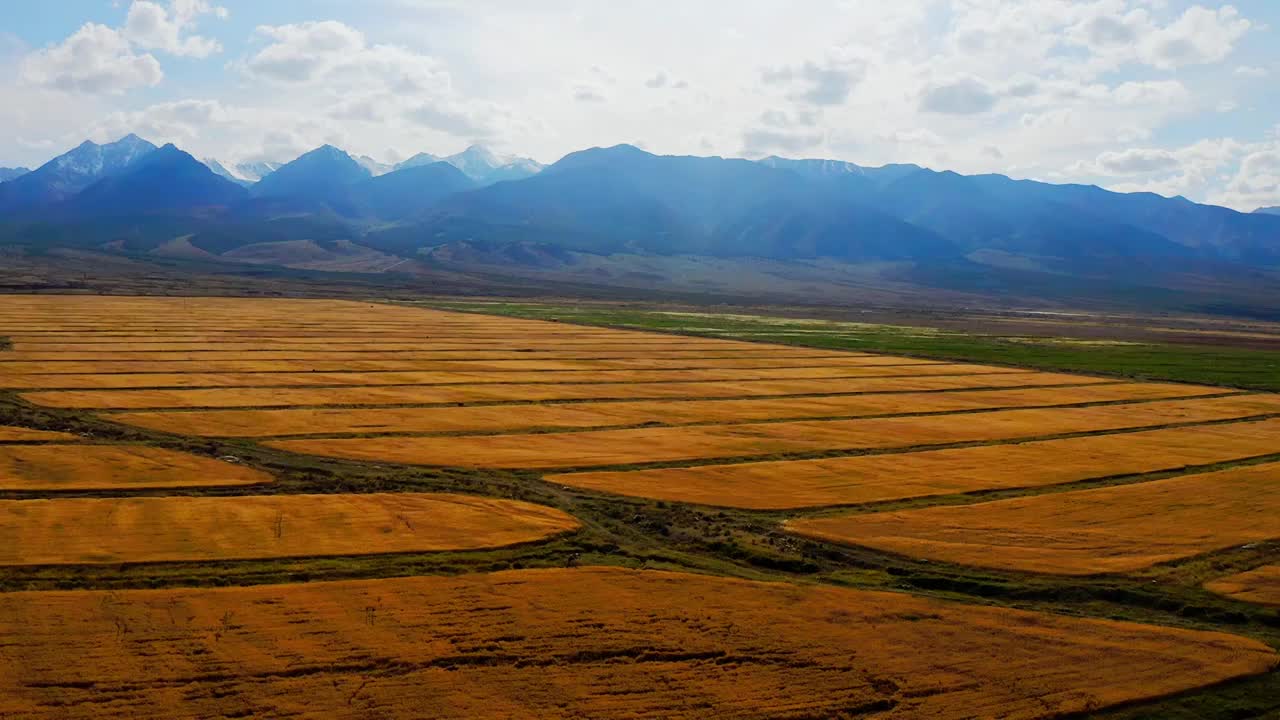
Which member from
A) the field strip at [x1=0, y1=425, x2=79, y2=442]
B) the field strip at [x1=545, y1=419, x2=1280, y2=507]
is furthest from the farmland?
the field strip at [x1=0, y1=425, x2=79, y2=442]

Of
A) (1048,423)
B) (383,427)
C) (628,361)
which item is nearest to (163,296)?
(628,361)

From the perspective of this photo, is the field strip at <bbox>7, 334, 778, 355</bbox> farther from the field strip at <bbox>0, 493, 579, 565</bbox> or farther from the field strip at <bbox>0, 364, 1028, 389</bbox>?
the field strip at <bbox>0, 493, 579, 565</bbox>

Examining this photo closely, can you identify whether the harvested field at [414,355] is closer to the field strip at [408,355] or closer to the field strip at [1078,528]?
the field strip at [408,355]

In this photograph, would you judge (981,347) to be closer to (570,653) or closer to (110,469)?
(110,469)

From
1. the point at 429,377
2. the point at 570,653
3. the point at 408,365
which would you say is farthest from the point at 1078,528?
the point at 408,365

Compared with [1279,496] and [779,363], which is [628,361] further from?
→ [1279,496]

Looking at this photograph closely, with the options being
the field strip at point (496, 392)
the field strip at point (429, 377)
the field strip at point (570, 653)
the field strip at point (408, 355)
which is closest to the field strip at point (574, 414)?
the field strip at point (496, 392)
